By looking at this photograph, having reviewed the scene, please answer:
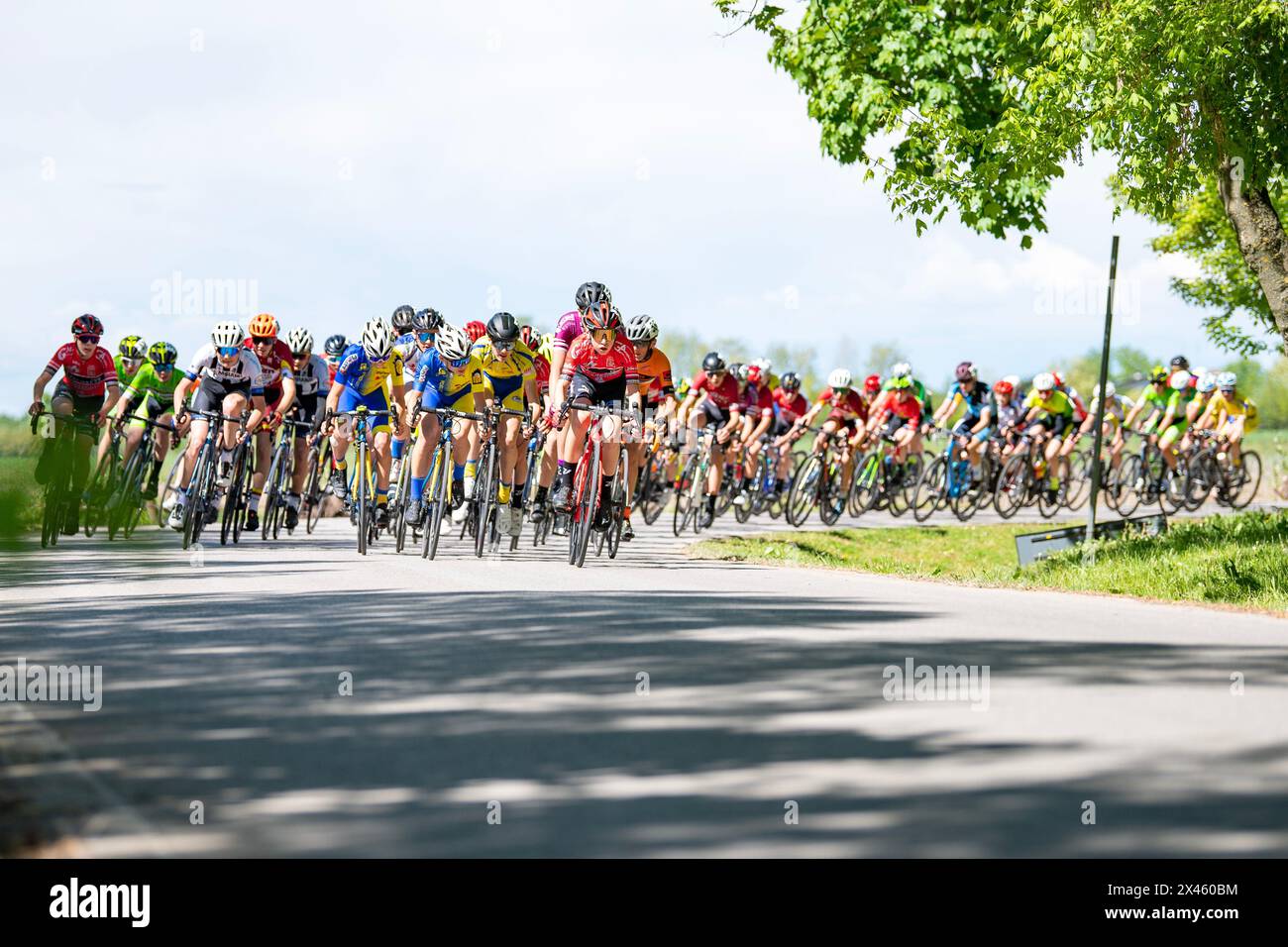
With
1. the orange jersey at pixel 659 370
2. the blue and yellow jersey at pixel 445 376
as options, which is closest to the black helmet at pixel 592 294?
the orange jersey at pixel 659 370

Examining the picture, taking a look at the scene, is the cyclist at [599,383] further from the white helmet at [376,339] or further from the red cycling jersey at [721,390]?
the red cycling jersey at [721,390]

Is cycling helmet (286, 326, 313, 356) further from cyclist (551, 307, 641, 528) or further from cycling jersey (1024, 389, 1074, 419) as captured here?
cycling jersey (1024, 389, 1074, 419)

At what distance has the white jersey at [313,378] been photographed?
20.3m

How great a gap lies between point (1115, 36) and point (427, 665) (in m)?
10.9

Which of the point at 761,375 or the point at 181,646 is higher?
the point at 761,375

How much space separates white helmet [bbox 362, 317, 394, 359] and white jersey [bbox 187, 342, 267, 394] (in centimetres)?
140

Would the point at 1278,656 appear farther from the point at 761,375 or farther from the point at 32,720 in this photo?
the point at 761,375

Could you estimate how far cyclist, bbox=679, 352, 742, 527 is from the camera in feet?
71.7

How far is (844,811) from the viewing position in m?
4.80

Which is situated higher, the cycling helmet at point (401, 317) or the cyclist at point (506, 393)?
the cycling helmet at point (401, 317)

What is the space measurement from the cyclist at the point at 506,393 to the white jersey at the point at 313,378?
4.09m

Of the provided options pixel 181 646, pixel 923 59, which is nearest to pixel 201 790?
pixel 181 646

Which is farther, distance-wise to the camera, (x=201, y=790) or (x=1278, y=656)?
(x=1278, y=656)

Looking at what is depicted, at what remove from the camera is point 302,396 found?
66.5 feet
